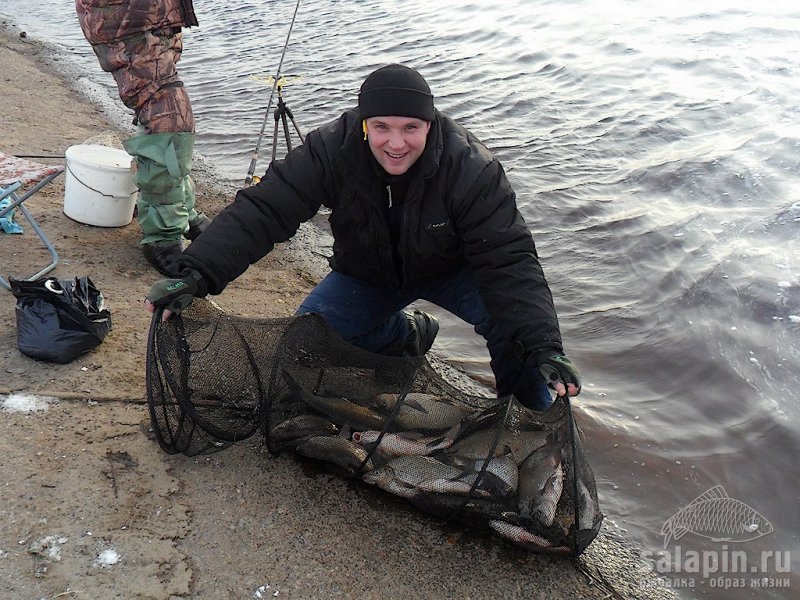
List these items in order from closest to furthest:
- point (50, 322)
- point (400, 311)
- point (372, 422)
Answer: point (372, 422) → point (50, 322) → point (400, 311)

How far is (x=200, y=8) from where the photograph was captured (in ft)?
51.4

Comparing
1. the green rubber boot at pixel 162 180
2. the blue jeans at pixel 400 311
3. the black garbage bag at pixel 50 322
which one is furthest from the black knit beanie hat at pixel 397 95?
the green rubber boot at pixel 162 180

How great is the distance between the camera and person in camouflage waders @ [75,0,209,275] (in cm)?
454

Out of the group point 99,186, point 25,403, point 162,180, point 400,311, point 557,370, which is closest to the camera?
point 557,370

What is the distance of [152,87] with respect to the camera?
4738mm

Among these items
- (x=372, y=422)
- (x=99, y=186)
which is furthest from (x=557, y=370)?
(x=99, y=186)

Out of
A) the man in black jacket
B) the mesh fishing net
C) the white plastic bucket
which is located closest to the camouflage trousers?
the white plastic bucket

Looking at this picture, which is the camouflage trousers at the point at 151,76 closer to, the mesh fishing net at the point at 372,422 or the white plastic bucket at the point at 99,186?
the white plastic bucket at the point at 99,186

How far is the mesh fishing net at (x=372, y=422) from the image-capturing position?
118 inches

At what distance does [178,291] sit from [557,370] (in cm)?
163

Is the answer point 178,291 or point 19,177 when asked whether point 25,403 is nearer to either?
point 178,291

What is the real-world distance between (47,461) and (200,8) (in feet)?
47.5

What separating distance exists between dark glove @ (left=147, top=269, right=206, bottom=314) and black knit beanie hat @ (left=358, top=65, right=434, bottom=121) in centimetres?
105

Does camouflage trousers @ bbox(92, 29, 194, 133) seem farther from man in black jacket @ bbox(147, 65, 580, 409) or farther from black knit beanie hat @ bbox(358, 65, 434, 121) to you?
black knit beanie hat @ bbox(358, 65, 434, 121)
